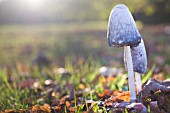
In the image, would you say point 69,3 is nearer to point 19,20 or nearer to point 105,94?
point 19,20

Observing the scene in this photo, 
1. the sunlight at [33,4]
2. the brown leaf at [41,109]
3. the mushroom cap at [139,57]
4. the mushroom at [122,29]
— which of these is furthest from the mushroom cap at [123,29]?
the sunlight at [33,4]

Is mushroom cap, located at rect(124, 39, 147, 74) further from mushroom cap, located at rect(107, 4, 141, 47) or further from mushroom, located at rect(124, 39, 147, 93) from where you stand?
mushroom cap, located at rect(107, 4, 141, 47)

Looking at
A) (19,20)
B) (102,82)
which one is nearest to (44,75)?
(102,82)

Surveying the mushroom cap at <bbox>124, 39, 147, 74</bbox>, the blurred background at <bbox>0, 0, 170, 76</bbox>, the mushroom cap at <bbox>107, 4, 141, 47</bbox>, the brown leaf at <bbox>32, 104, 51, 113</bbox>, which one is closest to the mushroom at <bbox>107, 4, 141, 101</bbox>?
the mushroom cap at <bbox>107, 4, 141, 47</bbox>

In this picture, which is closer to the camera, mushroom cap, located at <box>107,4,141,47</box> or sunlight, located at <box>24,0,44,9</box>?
mushroom cap, located at <box>107,4,141,47</box>

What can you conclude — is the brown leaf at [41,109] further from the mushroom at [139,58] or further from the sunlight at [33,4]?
the sunlight at [33,4]

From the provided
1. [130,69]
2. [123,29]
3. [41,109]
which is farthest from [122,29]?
[41,109]

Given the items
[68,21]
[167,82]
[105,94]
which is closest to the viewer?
[167,82]

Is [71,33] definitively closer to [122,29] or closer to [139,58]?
[139,58]
